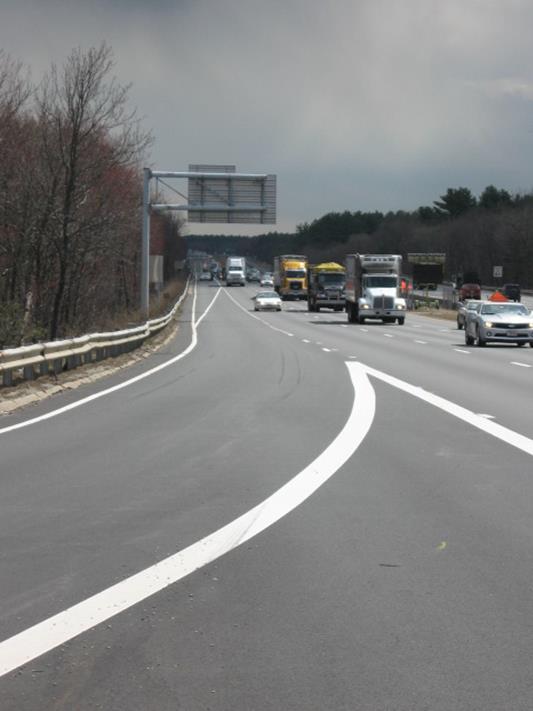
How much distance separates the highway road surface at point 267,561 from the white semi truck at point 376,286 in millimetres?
43525

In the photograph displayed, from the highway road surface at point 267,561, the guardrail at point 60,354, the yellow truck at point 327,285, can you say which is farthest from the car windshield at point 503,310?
the yellow truck at point 327,285

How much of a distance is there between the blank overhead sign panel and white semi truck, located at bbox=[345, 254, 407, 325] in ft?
18.7

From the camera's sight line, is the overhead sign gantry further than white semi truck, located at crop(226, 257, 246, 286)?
No

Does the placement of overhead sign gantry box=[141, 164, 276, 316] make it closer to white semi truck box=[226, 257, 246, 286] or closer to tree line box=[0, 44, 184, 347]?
tree line box=[0, 44, 184, 347]

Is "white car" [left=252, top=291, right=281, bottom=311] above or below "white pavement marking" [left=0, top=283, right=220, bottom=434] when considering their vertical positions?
below

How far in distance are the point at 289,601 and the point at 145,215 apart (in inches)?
1677

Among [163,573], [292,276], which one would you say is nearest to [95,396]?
[163,573]

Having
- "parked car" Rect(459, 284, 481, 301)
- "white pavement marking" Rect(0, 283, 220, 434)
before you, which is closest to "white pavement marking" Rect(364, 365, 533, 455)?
"white pavement marking" Rect(0, 283, 220, 434)

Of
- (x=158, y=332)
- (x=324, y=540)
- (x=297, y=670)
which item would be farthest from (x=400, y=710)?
(x=158, y=332)

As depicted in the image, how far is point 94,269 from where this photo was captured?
5309 centimetres

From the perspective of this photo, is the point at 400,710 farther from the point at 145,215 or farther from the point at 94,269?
the point at 94,269

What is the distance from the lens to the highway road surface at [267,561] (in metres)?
5.18

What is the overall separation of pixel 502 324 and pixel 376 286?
23240 millimetres

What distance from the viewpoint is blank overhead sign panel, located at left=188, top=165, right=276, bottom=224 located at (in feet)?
183
